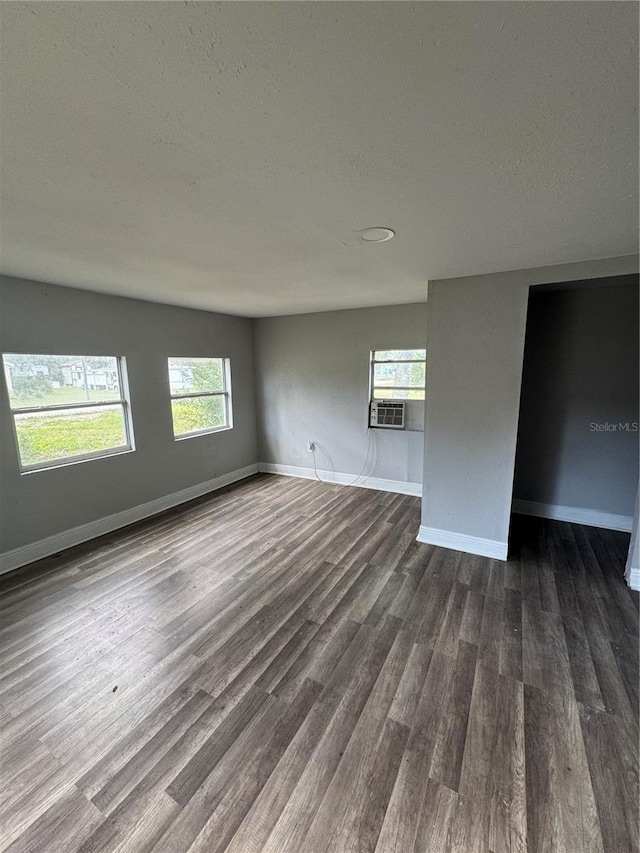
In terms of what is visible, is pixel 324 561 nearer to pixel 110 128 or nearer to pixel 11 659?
pixel 11 659

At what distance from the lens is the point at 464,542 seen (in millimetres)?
3143

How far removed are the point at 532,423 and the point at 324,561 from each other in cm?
278

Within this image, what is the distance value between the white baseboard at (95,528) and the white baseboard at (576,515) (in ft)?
13.3

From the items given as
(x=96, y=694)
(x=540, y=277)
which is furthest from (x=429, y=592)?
(x=540, y=277)

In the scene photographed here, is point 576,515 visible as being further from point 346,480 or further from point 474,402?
point 346,480

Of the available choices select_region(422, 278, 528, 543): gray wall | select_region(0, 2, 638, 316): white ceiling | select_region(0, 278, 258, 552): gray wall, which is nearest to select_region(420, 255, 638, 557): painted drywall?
select_region(422, 278, 528, 543): gray wall

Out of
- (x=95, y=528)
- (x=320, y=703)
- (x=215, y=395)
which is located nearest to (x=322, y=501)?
(x=215, y=395)

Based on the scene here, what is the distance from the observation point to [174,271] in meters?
2.67

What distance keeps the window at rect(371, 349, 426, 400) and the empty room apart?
15 centimetres

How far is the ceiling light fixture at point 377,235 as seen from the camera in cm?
190

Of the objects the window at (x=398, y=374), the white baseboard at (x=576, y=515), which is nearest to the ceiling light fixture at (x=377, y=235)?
the window at (x=398, y=374)

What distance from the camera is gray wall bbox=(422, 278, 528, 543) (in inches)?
109

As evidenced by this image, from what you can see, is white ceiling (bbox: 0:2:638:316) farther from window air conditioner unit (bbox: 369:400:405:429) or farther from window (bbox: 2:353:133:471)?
window air conditioner unit (bbox: 369:400:405:429)

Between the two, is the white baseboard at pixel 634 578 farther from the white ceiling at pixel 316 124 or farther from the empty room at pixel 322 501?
the white ceiling at pixel 316 124
